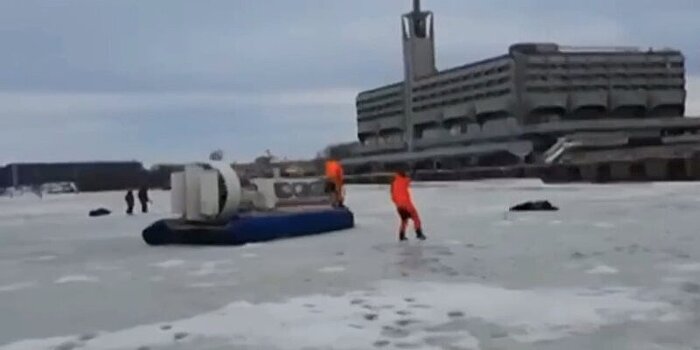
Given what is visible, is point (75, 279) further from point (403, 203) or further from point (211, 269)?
point (403, 203)

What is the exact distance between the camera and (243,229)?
17.6m

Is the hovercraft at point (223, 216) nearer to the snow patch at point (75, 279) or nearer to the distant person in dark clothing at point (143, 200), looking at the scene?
the snow patch at point (75, 279)

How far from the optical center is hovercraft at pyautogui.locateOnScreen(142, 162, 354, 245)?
→ 17703 mm

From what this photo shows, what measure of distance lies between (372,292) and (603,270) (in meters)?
3.00

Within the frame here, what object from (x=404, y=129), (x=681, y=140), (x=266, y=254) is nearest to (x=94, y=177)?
(x=404, y=129)

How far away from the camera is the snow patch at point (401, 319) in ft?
24.5

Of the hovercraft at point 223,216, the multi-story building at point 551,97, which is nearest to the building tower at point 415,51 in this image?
the multi-story building at point 551,97

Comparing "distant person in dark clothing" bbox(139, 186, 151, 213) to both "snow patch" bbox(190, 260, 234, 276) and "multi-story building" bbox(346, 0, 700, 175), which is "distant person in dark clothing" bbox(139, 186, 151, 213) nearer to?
"snow patch" bbox(190, 260, 234, 276)

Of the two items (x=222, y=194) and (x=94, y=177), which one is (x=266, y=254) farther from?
(x=94, y=177)

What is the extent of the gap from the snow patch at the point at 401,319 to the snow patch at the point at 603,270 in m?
1.37

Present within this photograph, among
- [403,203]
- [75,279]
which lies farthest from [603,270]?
[75,279]

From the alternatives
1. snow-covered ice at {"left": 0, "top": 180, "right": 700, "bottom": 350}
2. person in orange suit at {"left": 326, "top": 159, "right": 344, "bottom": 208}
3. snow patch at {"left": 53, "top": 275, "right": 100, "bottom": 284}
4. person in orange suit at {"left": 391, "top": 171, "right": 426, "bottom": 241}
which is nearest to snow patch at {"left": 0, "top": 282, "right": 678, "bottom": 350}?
snow-covered ice at {"left": 0, "top": 180, "right": 700, "bottom": 350}

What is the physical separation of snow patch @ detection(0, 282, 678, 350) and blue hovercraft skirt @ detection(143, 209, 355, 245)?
7789 millimetres

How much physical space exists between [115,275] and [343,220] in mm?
8464
